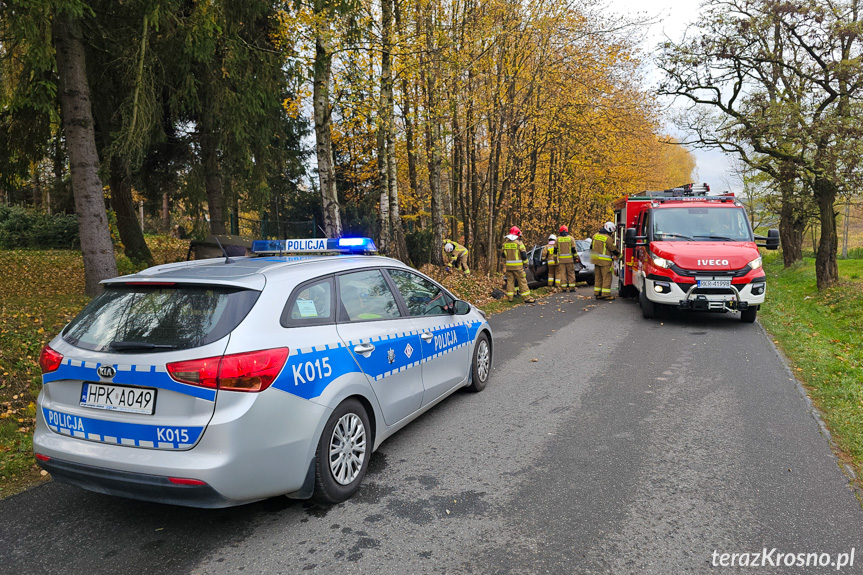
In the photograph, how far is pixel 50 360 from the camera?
11.2ft

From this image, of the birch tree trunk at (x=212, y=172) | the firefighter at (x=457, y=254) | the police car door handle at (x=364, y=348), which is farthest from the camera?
the firefighter at (x=457, y=254)

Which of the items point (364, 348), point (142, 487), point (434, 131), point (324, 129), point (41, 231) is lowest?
point (142, 487)

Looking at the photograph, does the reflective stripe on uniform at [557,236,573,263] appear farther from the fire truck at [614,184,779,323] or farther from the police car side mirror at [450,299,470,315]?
the police car side mirror at [450,299,470,315]

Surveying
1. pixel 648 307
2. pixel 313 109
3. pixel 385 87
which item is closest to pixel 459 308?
pixel 648 307

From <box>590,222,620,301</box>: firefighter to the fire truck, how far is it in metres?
1.62

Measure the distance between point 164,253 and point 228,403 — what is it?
2352 centimetres

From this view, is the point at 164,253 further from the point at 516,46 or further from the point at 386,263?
the point at 386,263

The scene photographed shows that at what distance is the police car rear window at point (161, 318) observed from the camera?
10.4ft

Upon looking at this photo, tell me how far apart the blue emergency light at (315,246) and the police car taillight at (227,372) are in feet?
6.16

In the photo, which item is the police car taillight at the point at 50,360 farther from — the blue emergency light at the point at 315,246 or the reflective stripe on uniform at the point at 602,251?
the reflective stripe on uniform at the point at 602,251

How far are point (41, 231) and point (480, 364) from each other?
26.6 m

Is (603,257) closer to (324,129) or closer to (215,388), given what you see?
(324,129)

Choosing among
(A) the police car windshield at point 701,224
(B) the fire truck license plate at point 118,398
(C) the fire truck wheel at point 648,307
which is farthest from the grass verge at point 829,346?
(B) the fire truck license plate at point 118,398

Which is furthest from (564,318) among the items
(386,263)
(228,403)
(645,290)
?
(228,403)
